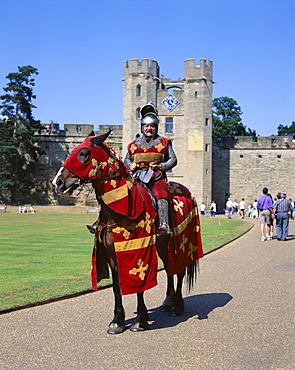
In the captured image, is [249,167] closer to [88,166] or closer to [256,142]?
[256,142]

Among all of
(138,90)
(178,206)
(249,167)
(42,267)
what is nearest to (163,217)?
(178,206)

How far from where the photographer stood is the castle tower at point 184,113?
47822mm

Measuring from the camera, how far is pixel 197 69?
49094mm

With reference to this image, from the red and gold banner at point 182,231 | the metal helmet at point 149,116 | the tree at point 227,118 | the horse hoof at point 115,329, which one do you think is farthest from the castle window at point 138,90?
the horse hoof at point 115,329

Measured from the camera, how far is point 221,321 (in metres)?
5.92

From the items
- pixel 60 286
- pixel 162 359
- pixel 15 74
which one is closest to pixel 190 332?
pixel 162 359

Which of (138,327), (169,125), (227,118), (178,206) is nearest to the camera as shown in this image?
(138,327)

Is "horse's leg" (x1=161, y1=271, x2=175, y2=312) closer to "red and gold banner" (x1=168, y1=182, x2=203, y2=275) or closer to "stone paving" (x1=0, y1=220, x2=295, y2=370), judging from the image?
"stone paving" (x1=0, y1=220, x2=295, y2=370)

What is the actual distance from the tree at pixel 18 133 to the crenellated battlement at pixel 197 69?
1693 cm

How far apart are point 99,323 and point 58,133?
51.2m

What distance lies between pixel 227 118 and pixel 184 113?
2440 cm

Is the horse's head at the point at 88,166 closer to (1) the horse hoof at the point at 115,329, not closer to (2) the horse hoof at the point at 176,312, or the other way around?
(1) the horse hoof at the point at 115,329

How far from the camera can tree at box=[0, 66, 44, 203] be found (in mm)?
51719

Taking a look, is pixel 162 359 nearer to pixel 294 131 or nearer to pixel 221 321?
pixel 221 321
